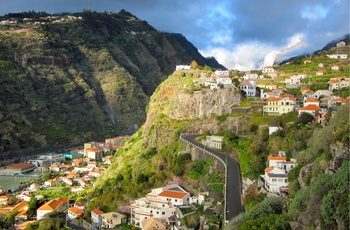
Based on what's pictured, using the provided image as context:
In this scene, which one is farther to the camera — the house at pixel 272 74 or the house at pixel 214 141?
the house at pixel 272 74

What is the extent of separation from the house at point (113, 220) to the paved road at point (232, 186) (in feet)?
20.9

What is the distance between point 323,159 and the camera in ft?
57.5

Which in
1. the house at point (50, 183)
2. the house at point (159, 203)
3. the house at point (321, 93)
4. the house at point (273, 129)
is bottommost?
the house at point (50, 183)

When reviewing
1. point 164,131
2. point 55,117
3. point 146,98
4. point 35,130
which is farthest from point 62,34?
point 164,131

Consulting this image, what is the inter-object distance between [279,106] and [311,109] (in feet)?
10.8

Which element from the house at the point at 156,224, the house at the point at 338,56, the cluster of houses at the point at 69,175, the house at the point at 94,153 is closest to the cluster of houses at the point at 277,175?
the house at the point at 156,224

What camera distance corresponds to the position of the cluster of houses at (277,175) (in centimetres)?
2077

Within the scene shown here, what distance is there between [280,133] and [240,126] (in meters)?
4.62

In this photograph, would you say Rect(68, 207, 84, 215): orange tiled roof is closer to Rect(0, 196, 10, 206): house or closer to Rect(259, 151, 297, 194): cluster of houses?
Rect(0, 196, 10, 206): house

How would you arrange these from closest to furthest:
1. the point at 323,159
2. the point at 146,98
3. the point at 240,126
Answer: the point at 323,159 < the point at 240,126 < the point at 146,98

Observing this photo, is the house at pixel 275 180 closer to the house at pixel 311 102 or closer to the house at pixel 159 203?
the house at pixel 159 203

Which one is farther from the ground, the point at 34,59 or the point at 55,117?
the point at 34,59

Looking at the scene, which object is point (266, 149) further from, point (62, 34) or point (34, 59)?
point (62, 34)

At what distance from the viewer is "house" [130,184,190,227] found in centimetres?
2512
